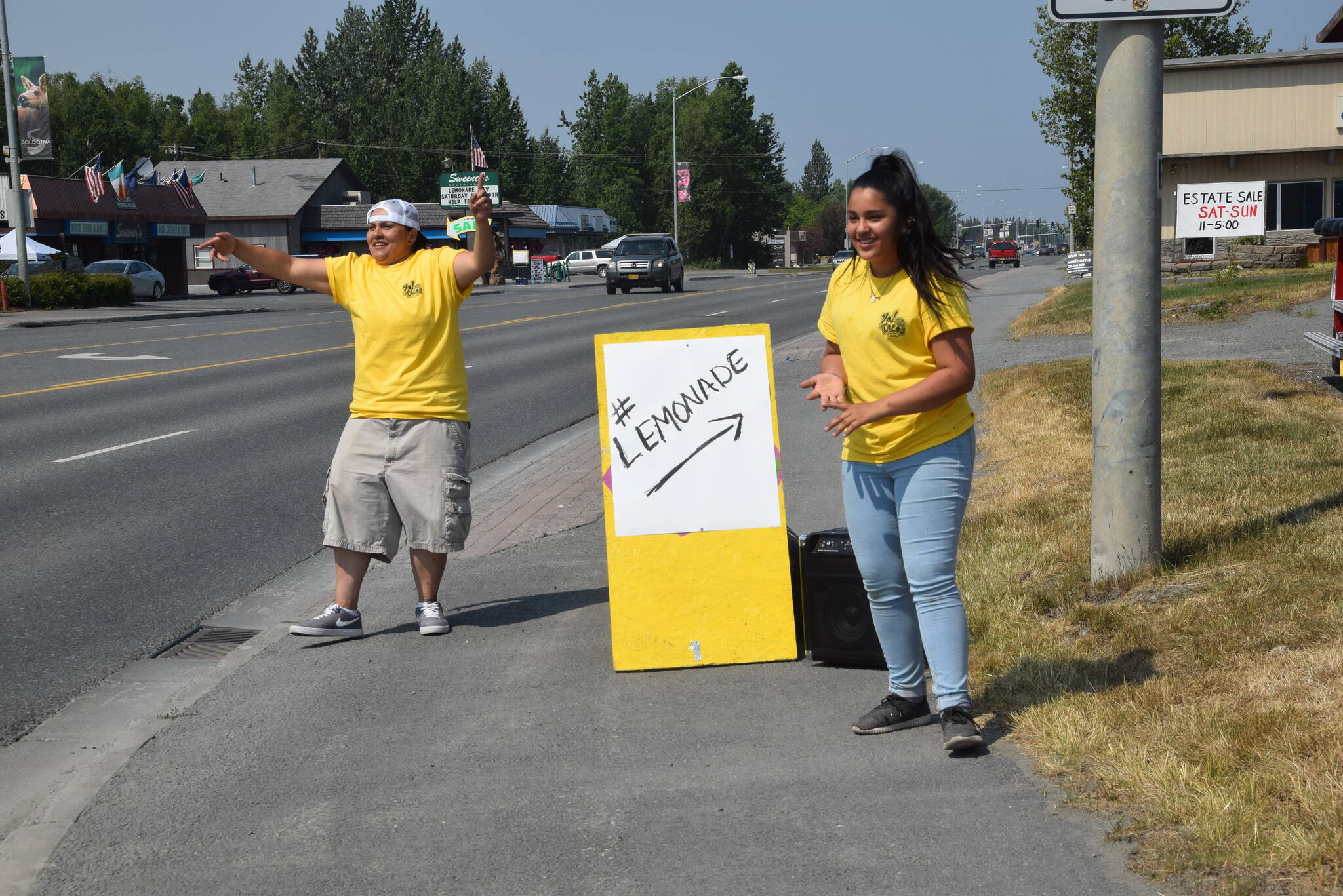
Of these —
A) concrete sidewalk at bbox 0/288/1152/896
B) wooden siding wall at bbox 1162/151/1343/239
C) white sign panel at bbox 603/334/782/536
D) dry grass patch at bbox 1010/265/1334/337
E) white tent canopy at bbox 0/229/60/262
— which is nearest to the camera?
concrete sidewalk at bbox 0/288/1152/896

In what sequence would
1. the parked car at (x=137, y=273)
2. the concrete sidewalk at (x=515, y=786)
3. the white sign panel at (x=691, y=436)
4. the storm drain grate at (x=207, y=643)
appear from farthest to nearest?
the parked car at (x=137, y=273) → the storm drain grate at (x=207, y=643) → the white sign panel at (x=691, y=436) → the concrete sidewalk at (x=515, y=786)

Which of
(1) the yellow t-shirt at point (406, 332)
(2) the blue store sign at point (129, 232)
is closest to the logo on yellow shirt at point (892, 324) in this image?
(1) the yellow t-shirt at point (406, 332)

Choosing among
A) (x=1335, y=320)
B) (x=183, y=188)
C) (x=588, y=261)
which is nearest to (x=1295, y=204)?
(x=1335, y=320)

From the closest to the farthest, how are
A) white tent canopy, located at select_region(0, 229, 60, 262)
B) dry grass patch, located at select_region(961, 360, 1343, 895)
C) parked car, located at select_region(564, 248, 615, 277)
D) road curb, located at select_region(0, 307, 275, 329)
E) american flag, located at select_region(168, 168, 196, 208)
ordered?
dry grass patch, located at select_region(961, 360, 1343, 895)
road curb, located at select_region(0, 307, 275, 329)
white tent canopy, located at select_region(0, 229, 60, 262)
american flag, located at select_region(168, 168, 196, 208)
parked car, located at select_region(564, 248, 615, 277)

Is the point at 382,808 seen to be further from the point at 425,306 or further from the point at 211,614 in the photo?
the point at 211,614

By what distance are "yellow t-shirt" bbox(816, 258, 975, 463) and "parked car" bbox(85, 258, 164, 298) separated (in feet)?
153

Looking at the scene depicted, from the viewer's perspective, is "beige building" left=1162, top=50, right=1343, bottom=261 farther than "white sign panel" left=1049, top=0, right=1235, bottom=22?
Yes

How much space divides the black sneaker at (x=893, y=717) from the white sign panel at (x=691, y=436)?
3.65ft

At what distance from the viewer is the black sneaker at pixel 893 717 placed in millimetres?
4348

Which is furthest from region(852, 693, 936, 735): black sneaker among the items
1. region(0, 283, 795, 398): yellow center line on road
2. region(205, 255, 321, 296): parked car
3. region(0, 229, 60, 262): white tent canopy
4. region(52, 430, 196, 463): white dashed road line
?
region(205, 255, 321, 296): parked car

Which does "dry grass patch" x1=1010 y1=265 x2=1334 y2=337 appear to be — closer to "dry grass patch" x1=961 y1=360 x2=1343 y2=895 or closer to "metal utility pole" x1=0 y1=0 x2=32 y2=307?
"dry grass patch" x1=961 y1=360 x2=1343 y2=895

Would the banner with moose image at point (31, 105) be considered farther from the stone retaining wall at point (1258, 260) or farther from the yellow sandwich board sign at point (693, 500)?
the yellow sandwich board sign at point (693, 500)

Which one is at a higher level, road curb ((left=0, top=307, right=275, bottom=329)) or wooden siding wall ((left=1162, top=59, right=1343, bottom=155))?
wooden siding wall ((left=1162, top=59, right=1343, bottom=155))

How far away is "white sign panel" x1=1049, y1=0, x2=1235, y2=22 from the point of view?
531 cm
